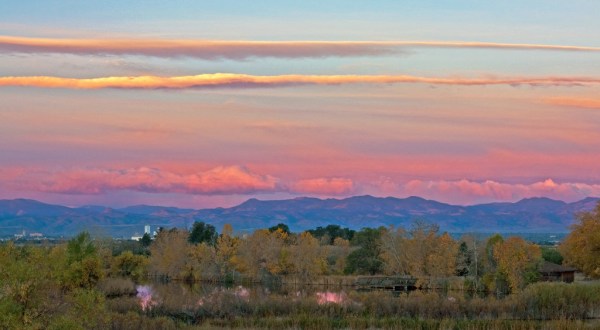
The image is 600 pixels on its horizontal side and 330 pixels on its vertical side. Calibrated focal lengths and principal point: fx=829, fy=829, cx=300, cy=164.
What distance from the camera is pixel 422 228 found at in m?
92.7

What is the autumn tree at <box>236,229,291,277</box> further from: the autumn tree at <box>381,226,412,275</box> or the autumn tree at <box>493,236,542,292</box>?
the autumn tree at <box>493,236,542,292</box>

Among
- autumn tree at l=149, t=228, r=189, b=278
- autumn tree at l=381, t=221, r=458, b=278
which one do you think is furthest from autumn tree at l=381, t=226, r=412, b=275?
autumn tree at l=149, t=228, r=189, b=278

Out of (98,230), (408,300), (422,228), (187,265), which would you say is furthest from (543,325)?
(98,230)

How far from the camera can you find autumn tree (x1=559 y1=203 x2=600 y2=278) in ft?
214

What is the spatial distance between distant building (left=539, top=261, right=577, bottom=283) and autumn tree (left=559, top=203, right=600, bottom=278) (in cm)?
1237

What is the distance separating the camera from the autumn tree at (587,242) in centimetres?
6519

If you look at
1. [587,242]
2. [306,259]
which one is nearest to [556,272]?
[587,242]

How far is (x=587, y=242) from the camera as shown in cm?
6562

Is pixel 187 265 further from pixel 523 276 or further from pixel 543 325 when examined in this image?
pixel 543 325

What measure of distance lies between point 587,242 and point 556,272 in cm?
1666

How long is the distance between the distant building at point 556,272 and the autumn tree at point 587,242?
12367mm

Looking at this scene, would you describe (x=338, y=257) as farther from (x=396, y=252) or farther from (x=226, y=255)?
(x=396, y=252)

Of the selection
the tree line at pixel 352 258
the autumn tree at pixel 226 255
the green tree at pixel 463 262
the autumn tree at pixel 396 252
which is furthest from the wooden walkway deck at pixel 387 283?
the autumn tree at pixel 226 255

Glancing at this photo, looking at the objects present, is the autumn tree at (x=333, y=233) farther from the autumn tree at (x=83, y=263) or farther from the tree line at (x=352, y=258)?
the autumn tree at (x=83, y=263)
